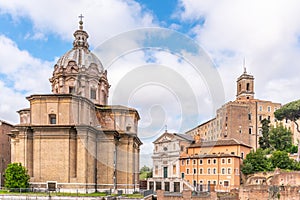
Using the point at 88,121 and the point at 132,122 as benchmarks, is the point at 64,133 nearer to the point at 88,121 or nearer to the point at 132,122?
the point at 88,121

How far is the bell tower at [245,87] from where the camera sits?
263 feet

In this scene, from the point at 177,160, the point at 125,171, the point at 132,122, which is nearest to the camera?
the point at 125,171

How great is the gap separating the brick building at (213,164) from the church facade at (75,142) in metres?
15.6

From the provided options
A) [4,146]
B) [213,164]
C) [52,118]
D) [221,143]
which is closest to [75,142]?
[52,118]

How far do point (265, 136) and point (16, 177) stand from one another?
5128cm

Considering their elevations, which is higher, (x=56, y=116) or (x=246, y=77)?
(x=246, y=77)

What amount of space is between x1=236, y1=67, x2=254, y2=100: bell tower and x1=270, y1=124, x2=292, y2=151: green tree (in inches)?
568

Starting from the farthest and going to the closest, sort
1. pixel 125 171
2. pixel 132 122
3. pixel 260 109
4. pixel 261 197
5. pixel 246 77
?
pixel 246 77, pixel 260 109, pixel 132 122, pixel 125 171, pixel 261 197

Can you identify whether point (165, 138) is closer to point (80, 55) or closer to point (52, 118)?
point (80, 55)

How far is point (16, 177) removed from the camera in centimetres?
3397

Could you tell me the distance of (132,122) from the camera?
45.9 meters

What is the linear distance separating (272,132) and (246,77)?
1808 cm

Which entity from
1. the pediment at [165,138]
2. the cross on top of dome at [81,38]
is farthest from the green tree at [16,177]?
the pediment at [165,138]

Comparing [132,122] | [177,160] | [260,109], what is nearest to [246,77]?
[260,109]
